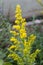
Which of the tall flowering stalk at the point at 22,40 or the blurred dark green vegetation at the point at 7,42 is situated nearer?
the tall flowering stalk at the point at 22,40

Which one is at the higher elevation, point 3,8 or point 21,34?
point 3,8

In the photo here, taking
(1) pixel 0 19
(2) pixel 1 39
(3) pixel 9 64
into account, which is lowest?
(3) pixel 9 64

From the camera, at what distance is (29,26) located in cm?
366

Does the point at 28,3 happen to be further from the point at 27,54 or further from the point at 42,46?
the point at 27,54

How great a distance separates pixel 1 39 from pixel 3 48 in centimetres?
12

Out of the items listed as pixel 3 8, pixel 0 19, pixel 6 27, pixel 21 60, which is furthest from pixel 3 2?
pixel 21 60

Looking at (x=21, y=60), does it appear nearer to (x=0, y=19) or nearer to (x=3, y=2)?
(x=0, y=19)

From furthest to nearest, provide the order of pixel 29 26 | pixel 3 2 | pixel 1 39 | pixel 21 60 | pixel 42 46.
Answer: pixel 3 2
pixel 29 26
pixel 1 39
pixel 42 46
pixel 21 60

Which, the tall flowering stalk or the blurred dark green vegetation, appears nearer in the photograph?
the tall flowering stalk

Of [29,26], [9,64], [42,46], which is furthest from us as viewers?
[29,26]

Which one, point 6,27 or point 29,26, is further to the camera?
point 29,26

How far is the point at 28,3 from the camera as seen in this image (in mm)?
4109

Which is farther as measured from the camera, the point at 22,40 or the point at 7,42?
the point at 7,42

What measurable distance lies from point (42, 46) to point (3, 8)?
129cm
